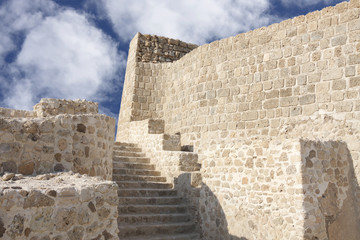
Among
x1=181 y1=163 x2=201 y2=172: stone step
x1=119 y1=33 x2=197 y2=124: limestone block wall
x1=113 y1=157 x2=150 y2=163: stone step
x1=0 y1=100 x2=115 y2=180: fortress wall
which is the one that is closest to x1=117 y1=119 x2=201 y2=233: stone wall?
x1=181 y1=163 x2=201 y2=172: stone step

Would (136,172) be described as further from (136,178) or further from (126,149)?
(126,149)

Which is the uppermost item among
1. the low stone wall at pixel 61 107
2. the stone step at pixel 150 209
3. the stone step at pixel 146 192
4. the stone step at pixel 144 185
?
the low stone wall at pixel 61 107

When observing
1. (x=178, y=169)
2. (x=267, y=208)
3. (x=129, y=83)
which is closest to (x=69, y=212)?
(x=267, y=208)

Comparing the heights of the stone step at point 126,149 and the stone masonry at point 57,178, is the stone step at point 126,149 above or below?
above

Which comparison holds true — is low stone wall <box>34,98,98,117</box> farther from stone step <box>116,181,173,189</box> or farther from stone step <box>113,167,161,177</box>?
stone step <box>116,181,173,189</box>

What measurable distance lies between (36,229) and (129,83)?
434 inches

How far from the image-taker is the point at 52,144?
5.02 meters

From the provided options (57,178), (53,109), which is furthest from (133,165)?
(57,178)

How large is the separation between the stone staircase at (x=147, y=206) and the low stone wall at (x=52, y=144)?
6.36ft

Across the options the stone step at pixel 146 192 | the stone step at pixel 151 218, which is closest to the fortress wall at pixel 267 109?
the stone step at pixel 151 218

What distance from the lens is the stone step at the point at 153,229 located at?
6.87m

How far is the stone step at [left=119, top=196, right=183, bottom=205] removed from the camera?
774 centimetres

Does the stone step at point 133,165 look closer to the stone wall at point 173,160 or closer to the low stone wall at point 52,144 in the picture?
the stone wall at point 173,160

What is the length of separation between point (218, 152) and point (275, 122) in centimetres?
256
